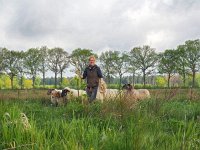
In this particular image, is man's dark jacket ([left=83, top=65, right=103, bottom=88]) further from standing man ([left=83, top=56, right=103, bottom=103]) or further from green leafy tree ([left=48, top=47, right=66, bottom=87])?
green leafy tree ([left=48, top=47, right=66, bottom=87])

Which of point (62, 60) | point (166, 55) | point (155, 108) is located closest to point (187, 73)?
point (166, 55)

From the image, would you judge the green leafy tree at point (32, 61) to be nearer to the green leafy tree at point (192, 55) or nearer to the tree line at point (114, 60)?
the tree line at point (114, 60)

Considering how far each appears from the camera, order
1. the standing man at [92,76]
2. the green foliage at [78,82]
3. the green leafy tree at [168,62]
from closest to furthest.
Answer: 1. the green foliage at [78,82]
2. the standing man at [92,76]
3. the green leafy tree at [168,62]

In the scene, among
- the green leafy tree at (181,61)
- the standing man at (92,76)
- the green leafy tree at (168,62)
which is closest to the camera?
the standing man at (92,76)

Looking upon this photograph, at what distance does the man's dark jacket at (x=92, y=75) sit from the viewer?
48.8ft

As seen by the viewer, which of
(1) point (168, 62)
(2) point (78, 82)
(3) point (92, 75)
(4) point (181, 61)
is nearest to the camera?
(2) point (78, 82)

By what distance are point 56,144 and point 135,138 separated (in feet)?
3.51

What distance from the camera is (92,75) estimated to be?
15.0 m

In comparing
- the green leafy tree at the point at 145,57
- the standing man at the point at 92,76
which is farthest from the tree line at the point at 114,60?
the standing man at the point at 92,76

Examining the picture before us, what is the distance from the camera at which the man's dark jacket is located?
14.9m

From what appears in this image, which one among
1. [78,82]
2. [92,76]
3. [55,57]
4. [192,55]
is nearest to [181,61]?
[192,55]

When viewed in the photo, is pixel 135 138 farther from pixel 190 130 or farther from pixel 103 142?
pixel 190 130

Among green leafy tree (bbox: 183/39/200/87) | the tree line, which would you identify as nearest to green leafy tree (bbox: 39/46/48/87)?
the tree line

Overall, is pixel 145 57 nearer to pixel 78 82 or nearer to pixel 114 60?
pixel 114 60
